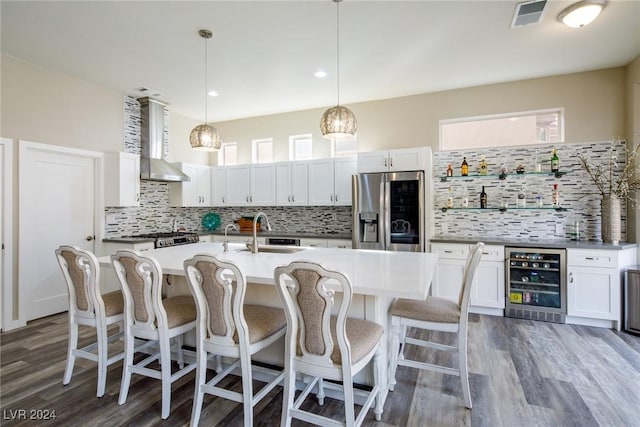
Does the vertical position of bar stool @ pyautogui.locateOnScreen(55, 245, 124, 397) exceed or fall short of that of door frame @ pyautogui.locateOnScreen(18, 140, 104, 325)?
it falls short

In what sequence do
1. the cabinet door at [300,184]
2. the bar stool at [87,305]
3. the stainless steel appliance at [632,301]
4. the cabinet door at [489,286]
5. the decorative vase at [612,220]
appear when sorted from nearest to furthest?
the bar stool at [87,305] < the stainless steel appliance at [632,301] < the decorative vase at [612,220] < the cabinet door at [489,286] < the cabinet door at [300,184]

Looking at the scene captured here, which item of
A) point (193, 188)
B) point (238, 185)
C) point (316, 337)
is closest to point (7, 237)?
point (193, 188)

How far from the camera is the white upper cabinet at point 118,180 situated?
4.38 m

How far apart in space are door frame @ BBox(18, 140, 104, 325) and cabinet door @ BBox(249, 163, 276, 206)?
2.15 meters

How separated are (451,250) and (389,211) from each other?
2.98 ft

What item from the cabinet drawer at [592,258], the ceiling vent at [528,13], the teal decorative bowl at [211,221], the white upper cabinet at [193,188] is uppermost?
the ceiling vent at [528,13]

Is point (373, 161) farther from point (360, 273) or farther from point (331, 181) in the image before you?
point (360, 273)

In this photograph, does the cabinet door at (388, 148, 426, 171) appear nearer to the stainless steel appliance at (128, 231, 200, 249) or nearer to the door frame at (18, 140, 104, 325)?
the stainless steel appliance at (128, 231, 200, 249)

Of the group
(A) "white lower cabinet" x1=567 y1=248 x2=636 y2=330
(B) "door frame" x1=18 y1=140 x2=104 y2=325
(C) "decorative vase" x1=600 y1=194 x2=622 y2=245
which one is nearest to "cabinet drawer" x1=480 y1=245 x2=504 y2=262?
(A) "white lower cabinet" x1=567 y1=248 x2=636 y2=330

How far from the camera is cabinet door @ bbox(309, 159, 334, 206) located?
495 cm

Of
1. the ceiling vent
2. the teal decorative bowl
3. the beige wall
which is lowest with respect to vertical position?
the teal decorative bowl

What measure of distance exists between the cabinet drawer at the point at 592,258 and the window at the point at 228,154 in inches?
207

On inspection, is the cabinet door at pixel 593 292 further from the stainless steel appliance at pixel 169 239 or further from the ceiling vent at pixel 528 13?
the stainless steel appliance at pixel 169 239

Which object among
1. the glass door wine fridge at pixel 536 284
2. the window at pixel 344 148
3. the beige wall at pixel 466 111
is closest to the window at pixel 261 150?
the beige wall at pixel 466 111
